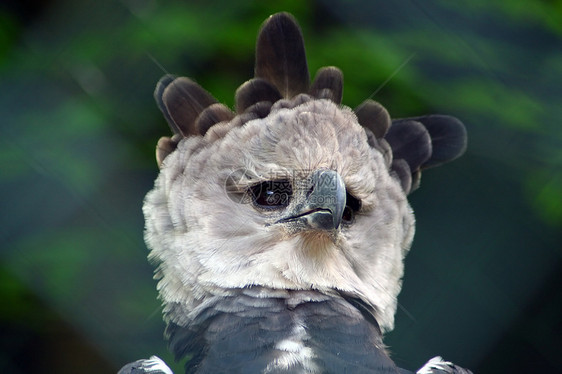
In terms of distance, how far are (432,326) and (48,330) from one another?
96 cm

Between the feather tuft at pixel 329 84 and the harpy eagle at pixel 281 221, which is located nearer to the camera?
the harpy eagle at pixel 281 221

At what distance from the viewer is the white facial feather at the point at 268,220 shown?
4.24ft

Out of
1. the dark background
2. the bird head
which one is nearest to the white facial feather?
the bird head

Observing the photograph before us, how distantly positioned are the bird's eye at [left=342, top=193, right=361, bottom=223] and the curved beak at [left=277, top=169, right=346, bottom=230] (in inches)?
5.0

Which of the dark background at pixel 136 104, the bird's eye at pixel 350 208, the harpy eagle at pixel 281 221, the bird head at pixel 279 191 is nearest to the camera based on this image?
the harpy eagle at pixel 281 221

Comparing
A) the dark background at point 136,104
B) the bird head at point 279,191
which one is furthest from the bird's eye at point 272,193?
the dark background at point 136,104

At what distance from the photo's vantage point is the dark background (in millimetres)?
1730

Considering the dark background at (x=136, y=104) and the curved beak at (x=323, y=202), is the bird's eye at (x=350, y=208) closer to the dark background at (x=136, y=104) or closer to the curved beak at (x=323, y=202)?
the curved beak at (x=323, y=202)

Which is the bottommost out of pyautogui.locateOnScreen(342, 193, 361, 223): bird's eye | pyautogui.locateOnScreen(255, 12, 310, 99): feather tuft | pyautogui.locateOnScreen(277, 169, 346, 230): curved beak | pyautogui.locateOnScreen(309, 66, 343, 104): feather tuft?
pyautogui.locateOnScreen(342, 193, 361, 223): bird's eye

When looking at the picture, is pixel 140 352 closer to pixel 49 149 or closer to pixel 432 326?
pixel 49 149

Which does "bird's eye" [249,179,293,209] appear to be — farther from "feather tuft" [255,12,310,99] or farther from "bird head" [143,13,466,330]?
"feather tuft" [255,12,310,99]

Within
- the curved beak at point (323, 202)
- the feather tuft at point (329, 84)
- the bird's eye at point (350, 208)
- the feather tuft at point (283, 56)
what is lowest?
the bird's eye at point (350, 208)

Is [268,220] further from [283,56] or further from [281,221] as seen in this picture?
[283,56]

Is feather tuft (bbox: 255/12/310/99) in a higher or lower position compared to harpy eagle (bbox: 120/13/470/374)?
higher
